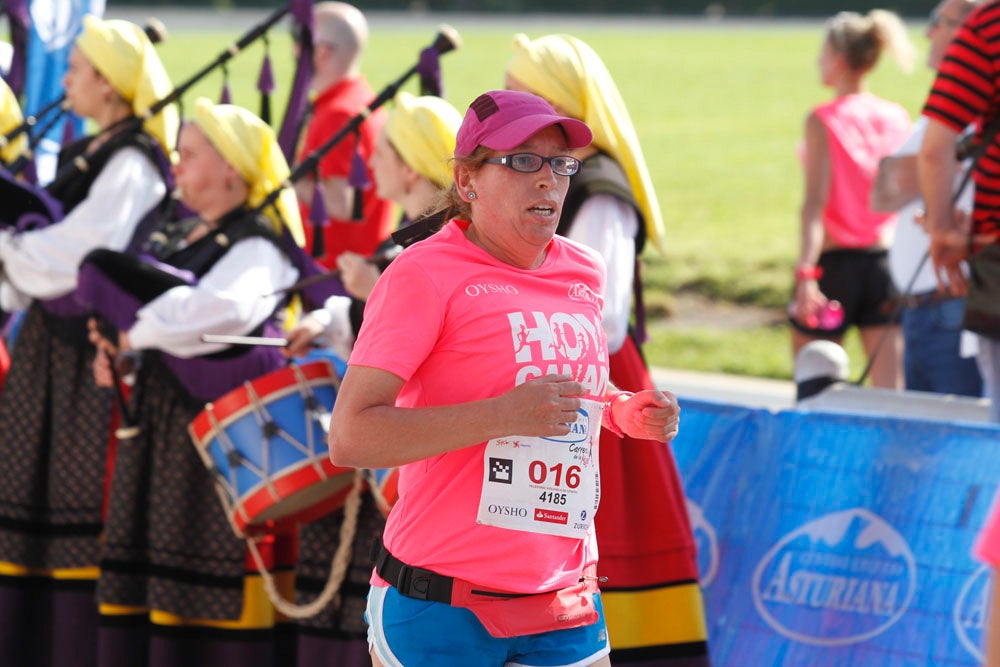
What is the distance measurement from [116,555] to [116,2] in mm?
28765

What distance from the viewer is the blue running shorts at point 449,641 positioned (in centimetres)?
280

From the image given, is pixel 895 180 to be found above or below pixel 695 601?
above

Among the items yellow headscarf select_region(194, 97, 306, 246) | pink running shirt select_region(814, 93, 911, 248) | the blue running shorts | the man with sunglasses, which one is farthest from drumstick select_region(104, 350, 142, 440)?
pink running shirt select_region(814, 93, 911, 248)

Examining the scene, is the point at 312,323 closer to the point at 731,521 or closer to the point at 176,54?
the point at 731,521

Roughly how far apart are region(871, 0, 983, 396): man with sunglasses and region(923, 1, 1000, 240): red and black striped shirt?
50.0 inches

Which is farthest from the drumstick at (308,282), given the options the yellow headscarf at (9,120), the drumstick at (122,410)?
the yellow headscarf at (9,120)

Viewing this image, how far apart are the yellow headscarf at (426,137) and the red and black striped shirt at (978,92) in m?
1.29

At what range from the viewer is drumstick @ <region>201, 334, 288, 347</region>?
443 centimetres

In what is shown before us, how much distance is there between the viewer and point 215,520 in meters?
4.70

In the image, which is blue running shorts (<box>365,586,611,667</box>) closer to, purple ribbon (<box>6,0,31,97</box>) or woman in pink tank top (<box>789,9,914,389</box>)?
woman in pink tank top (<box>789,9,914,389</box>)

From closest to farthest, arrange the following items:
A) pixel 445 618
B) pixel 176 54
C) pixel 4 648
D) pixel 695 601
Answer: pixel 445 618
pixel 695 601
pixel 4 648
pixel 176 54

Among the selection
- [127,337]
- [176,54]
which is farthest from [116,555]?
[176,54]

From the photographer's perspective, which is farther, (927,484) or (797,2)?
→ (797,2)

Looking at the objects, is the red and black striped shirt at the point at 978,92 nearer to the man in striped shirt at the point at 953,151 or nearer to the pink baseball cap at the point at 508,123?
the man in striped shirt at the point at 953,151
